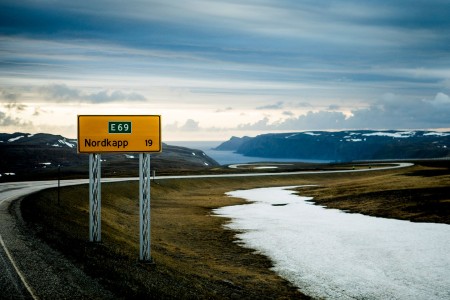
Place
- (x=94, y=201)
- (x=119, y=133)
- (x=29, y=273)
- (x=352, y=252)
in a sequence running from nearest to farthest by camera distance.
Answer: (x=29, y=273) → (x=119, y=133) → (x=94, y=201) → (x=352, y=252)

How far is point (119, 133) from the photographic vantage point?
26391mm

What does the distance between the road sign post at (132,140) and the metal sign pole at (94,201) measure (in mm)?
377

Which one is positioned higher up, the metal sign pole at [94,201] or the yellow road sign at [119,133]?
the yellow road sign at [119,133]

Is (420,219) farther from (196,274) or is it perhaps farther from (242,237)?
(196,274)

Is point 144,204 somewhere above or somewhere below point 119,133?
below

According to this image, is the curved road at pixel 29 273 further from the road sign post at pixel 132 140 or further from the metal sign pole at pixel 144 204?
the road sign post at pixel 132 140

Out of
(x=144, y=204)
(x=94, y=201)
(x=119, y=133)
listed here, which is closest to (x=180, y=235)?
(x=94, y=201)

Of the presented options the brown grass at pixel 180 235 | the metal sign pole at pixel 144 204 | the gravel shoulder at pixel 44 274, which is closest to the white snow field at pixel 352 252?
the brown grass at pixel 180 235

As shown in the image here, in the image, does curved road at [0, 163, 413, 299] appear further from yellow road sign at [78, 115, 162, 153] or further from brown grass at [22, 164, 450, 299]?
yellow road sign at [78, 115, 162, 153]

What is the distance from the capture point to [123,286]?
1891cm

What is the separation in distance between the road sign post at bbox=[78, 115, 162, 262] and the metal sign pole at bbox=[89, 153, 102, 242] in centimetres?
38

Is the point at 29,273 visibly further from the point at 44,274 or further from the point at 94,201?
the point at 94,201

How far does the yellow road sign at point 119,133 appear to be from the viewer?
2602cm

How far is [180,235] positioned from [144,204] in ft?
51.0
